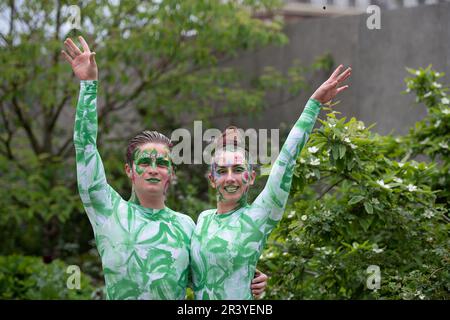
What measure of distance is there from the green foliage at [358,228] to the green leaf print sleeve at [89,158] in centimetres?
143

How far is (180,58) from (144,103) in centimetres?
80

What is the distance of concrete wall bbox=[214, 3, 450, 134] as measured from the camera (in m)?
6.79

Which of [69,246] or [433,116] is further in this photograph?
[69,246]

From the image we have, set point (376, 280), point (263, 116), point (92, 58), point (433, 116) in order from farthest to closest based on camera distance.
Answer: point (263, 116)
point (433, 116)
point (376, 280)
point (92, 58)

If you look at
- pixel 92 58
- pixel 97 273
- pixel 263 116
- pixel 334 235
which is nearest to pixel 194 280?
pixel 92 58

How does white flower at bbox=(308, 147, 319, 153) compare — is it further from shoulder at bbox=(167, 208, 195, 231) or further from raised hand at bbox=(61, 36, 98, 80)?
raised hand at bbox=(61, 36, 98, 80)

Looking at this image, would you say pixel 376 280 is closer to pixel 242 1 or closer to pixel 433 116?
pixel 433 116

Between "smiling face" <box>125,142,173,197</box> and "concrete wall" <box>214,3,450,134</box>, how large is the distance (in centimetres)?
400

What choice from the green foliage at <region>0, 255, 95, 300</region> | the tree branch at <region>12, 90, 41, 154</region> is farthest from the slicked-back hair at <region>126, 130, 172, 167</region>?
the tree branch at <region>12, 90, 41, 154</region>

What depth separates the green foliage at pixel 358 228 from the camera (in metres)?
4.05

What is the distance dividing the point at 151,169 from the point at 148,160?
47mm

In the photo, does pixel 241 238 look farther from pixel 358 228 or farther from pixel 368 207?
pixel 358 228

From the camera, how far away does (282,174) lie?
3.11 m

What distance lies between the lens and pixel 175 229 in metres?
3.17
